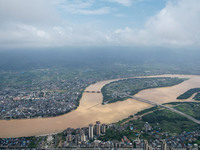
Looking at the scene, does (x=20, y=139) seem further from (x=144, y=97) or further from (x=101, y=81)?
(x=101, y=81)

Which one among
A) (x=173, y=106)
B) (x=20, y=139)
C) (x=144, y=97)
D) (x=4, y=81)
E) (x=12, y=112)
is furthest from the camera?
(x=4, y=81)

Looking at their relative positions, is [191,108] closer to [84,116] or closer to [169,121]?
[169,121]

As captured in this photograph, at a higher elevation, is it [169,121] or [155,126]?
[169,121]

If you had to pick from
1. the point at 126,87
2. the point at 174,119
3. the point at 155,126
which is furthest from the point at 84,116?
the point at 126,87

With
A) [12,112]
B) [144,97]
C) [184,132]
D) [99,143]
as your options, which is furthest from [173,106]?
[12,112]

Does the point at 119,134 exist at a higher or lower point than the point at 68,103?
lower

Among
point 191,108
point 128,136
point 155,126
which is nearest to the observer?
point 128,136

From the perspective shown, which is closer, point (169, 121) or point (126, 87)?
point (169, 121)
